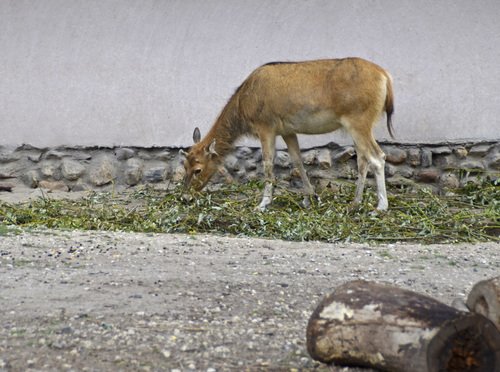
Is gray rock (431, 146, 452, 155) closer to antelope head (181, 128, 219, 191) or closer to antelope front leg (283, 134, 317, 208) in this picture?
antelope front leg (283, 134, 317, 208)

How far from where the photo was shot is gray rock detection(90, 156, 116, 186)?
31.8ft

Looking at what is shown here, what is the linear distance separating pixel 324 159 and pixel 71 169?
2691 millimetres

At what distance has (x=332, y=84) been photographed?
8.66m

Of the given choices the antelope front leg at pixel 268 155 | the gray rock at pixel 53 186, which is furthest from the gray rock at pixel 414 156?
the gray rock at pixel 53 186

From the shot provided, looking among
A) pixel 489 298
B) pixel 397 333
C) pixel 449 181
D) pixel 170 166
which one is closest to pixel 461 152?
pixel 449 181

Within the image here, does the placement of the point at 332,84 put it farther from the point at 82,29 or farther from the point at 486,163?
the point at 82,29

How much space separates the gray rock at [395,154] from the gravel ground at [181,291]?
2.88 m

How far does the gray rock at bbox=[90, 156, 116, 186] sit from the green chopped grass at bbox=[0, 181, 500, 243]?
42 cm

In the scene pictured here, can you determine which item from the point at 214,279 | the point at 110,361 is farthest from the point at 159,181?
the point at 110,361

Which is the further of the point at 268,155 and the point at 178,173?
the point at 178,173

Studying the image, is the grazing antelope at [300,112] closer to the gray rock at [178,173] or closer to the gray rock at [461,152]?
the gray rock at [178,173]

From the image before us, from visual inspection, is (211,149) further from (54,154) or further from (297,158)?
(54,154)

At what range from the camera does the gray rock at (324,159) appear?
31.6 feet

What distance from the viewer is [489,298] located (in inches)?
145
